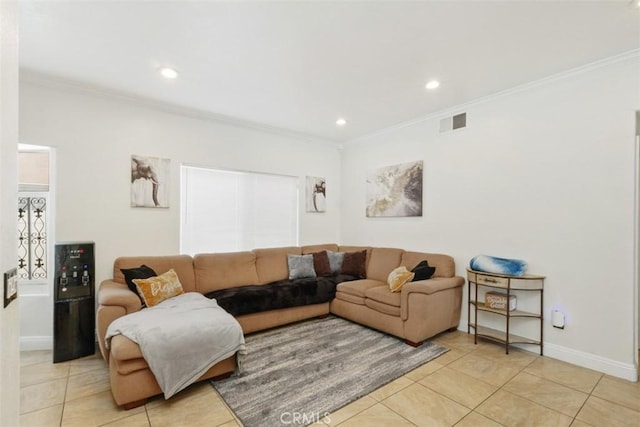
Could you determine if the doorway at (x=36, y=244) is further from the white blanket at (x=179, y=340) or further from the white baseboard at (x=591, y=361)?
the white baseboard at (x=591, y=361)

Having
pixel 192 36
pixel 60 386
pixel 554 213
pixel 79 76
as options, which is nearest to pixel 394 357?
pixel 554 213

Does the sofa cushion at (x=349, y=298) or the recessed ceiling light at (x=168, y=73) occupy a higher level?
the recessed ceiling light at (x=168, y=73)

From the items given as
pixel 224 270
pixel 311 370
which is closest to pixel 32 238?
pixel 224 270

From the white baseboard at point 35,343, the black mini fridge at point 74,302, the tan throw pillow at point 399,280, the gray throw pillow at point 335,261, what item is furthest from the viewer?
the gray throw pillow at point 335,261

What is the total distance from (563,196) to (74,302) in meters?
4.87

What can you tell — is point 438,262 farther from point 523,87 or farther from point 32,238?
point 32,238

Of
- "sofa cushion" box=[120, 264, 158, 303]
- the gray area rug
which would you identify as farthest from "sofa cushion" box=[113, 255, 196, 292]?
the gray area rug

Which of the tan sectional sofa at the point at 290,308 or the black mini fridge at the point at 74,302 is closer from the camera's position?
the tan sectional sofa at the point at 290,308

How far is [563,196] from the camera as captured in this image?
9.32 feet

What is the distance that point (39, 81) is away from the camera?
9.72 ft

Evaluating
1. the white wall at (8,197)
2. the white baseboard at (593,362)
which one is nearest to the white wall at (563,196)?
the white baseboard at (593,362)

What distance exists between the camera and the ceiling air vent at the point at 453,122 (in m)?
3.65

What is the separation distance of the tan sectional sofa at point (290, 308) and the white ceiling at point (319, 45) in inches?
78.8

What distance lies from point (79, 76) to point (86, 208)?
53.5 inches
